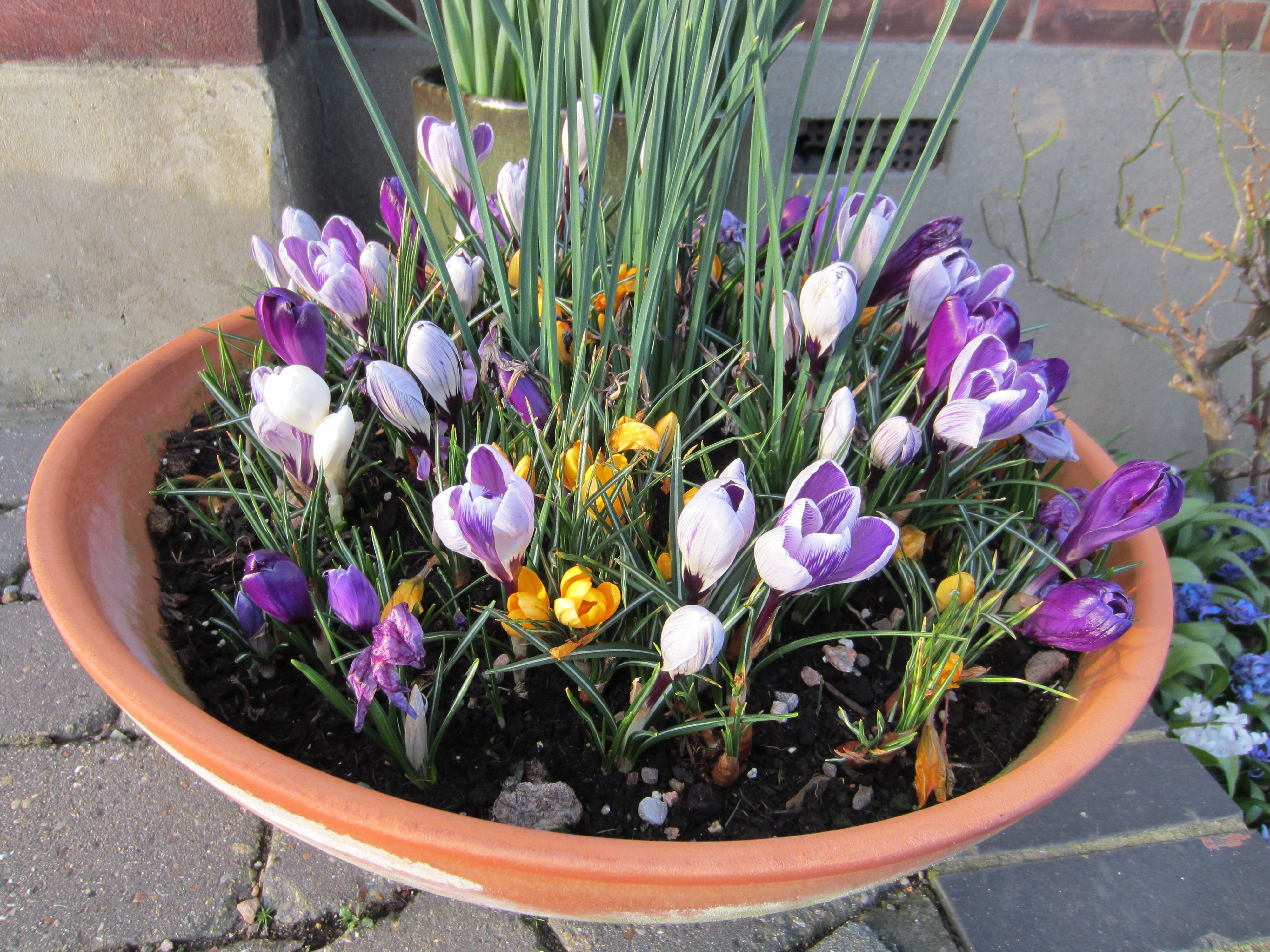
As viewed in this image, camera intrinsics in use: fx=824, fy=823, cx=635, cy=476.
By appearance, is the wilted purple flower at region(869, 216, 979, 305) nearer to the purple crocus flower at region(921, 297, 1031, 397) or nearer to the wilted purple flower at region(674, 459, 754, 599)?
the purple crocus flower at region(921, 297, 1031, 397)

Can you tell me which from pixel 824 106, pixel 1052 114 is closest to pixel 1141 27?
pixel 1052 114

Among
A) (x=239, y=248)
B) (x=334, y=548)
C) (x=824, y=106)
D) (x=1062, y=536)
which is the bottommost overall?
(x=239, y=248)

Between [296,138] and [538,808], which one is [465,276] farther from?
[296,138]

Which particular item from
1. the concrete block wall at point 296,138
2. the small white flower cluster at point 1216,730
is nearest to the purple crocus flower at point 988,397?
the small white flower cluster at point 1216,730

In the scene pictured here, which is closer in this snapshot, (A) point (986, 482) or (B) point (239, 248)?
(A) point (986, 482)

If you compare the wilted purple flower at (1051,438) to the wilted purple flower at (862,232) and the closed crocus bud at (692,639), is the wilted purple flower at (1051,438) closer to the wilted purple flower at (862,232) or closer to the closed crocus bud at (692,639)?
the wilted purple flower at (862,232)

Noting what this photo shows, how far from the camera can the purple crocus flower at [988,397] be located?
1.95ft

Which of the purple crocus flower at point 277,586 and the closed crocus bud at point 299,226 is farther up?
the closed crocus bud at point 299,226

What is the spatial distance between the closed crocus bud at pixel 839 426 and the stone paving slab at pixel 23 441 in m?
1.30

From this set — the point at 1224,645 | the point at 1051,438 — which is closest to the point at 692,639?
the point at 1051,438

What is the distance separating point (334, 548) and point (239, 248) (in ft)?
3.28

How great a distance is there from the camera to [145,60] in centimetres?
133

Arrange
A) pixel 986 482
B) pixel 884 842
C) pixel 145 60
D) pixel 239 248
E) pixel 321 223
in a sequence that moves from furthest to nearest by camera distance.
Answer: pixel 321 223 < pixel 239 248 < pixel 145 60 < pixel 986 482 < pixel 884 842

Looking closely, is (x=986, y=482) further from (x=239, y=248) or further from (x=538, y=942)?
(x=239, y=248)
